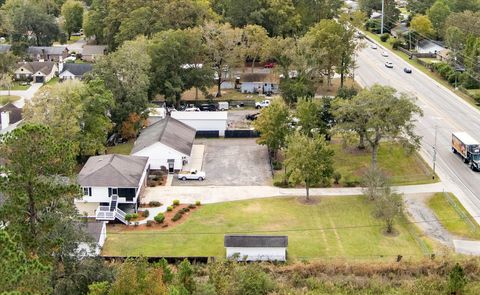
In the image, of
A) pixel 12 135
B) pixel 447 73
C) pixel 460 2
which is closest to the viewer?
pixel 12 135

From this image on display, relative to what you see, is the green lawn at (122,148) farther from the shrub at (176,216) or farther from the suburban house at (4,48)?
the suburban house at (4,48)

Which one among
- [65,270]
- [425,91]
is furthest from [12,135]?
[425,91]

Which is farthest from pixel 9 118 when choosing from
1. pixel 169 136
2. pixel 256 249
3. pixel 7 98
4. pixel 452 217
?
pixel 452 217

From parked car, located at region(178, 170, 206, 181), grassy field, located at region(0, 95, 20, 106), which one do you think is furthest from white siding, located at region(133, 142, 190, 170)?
grassy field, located at region(0, 95, 20, 106)

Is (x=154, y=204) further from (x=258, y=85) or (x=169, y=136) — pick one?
(x=258, y=85)

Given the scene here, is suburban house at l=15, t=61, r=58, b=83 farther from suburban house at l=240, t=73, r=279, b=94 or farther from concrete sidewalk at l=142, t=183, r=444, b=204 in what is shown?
concrete sidewalk at l=142, t=183, r=444, b=204

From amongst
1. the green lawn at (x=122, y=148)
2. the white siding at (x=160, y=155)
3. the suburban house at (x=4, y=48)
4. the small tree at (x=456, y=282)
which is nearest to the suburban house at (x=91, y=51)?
the suburban house at (x=4, y=48)

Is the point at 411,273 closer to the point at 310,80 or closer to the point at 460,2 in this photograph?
the point at 310,80

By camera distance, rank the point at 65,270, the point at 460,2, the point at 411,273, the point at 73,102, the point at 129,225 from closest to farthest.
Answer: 1. the point at 65,270
2. the point at 411,273
3. the point at 129,225
4. the point at 73,102
5. the point at 460,2
